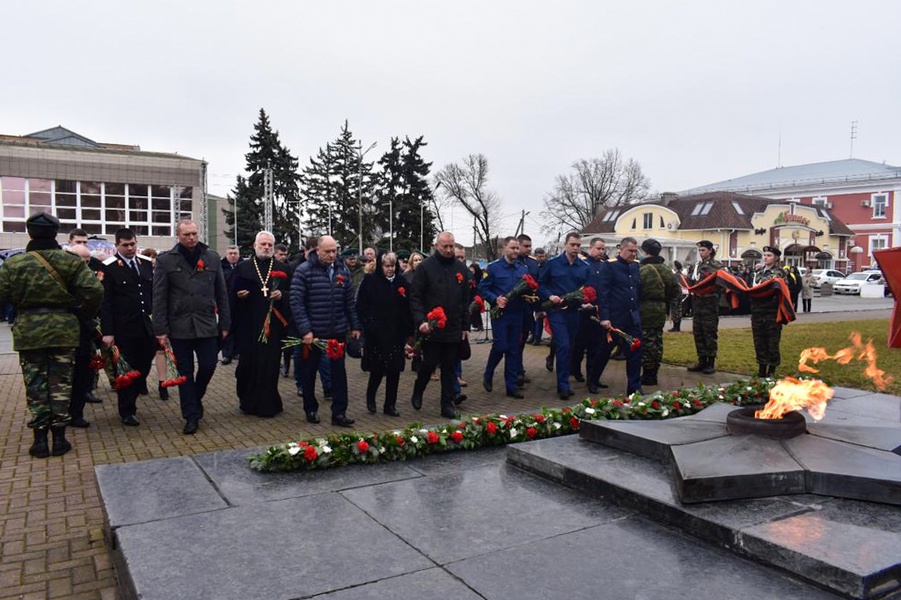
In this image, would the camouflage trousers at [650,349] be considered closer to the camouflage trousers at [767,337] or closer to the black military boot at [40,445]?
the camouflage trousers at [767,337]

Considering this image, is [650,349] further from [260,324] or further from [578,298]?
[260,324]

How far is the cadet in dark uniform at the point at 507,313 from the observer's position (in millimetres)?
9258

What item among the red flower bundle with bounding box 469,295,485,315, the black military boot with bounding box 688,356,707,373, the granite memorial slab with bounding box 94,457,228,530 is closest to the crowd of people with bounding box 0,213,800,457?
the red flower bundle with bounding box 469,295,485,315

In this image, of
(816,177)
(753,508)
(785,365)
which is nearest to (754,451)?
(753,508)

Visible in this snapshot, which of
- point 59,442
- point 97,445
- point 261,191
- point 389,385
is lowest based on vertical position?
point 97,445

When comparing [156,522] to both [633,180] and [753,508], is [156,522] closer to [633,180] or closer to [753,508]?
[753,508]

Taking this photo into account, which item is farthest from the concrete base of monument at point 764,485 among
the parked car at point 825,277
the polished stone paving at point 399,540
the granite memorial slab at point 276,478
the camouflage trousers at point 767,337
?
the parked car at point 825,277

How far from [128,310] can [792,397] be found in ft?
21.5

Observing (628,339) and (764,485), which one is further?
(628,339)

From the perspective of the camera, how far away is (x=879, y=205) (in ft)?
226

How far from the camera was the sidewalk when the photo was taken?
3908mm

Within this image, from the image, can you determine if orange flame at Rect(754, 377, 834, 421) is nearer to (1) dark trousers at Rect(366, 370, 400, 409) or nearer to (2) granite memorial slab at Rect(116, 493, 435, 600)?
(2) granite memorial slab at Rect(116, 493, 435, 600)

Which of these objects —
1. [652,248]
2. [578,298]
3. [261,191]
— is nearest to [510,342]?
[578,298]

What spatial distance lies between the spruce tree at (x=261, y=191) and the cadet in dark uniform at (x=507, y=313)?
42793 millimetres
